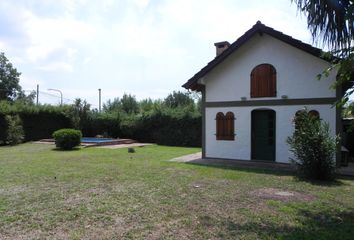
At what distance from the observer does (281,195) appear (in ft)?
23.2

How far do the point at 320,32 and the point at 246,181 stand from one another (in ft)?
15.3

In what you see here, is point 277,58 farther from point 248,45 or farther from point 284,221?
point 284,221

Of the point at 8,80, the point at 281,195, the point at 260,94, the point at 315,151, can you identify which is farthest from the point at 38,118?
the point at 8,80

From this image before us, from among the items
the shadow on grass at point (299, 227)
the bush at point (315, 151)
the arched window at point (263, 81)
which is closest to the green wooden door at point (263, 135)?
the arched window at point (263, 81)

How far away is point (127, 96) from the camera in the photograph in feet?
154

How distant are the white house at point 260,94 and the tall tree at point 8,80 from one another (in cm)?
5080

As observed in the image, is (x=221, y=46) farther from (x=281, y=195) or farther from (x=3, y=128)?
(x=3, y=128)

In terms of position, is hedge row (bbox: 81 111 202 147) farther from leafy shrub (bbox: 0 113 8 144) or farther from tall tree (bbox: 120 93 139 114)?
tall tree (bbox: 120 93 139 114)

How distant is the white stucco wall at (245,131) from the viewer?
11.3 metres

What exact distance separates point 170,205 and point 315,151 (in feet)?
16.1

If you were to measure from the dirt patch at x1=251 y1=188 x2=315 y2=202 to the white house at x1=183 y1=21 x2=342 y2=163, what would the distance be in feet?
15.7

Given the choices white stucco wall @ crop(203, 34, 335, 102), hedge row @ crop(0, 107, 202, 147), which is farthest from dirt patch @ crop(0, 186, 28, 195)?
hedge row @ crop(0, 107, 202, 147)

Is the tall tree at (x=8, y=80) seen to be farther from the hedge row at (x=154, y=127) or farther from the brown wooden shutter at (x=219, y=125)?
the brown wooden shutter at (x=219, y=125)

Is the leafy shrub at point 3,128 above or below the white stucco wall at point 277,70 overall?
below
